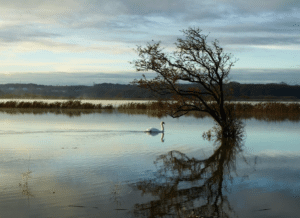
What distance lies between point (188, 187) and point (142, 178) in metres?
1.23

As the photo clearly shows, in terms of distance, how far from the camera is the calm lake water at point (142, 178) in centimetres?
623

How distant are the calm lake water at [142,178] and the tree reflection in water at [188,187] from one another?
16 millimetres

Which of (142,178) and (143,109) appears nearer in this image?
(142,178)

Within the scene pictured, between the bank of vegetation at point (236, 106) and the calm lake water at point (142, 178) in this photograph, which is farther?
the bank of vegetation at point (236, 106)

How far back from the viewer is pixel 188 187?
760 cm

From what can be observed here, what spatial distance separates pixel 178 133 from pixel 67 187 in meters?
11.2

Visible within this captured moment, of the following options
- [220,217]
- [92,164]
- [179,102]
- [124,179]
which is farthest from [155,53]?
[220,217]

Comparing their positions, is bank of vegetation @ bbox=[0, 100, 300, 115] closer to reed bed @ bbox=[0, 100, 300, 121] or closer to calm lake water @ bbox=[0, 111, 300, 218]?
reed bed @ bbox=[0, 100, 300, 121]

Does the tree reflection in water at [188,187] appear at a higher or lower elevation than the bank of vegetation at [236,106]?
lower

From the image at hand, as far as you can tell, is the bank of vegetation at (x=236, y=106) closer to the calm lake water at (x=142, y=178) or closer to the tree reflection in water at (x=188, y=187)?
the calm lake water at (x=142, y=178)

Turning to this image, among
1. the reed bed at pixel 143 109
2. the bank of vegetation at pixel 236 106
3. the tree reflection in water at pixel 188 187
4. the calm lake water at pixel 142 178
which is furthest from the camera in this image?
the bank of vegetation at pixel 236 106

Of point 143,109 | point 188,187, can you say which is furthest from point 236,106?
point 188,187

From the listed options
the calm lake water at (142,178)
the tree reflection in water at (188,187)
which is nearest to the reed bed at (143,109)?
the calm lake water at (142,178)

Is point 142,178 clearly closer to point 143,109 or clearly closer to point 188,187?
point 188,187
